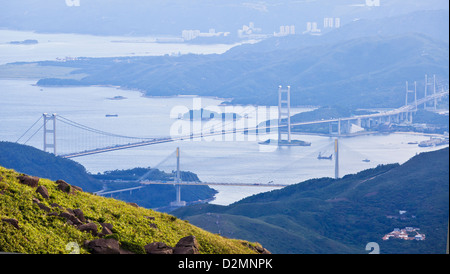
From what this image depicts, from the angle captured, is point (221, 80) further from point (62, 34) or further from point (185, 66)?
point (62, 34)

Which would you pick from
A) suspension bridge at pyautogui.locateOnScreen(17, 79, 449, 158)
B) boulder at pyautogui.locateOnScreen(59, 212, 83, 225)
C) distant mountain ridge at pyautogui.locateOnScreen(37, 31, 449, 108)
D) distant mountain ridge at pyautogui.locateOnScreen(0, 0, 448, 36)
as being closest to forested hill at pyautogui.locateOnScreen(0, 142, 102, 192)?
suspension bridge at pyautogui.locateOnScreen(17, 79, 449, 158)

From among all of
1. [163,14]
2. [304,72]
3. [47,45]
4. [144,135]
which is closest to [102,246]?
[47,45]

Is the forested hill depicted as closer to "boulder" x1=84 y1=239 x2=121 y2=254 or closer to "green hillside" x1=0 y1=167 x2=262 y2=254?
"green hillside" x1=0 y1=167 x2=262 y2=254

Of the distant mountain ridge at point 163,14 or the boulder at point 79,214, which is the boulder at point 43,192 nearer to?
the boulder at point 79,214

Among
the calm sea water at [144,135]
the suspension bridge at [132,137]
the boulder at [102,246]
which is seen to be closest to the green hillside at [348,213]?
the calm sea water at [144,135]

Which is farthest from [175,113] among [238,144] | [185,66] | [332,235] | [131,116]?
[332,235]

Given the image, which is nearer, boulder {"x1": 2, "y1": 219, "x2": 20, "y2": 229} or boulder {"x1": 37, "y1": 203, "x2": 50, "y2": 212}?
boulder {"x1": 2, "y1": 219, "x2": 20, "y2": 229}

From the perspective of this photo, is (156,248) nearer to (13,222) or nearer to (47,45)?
(13,222)
